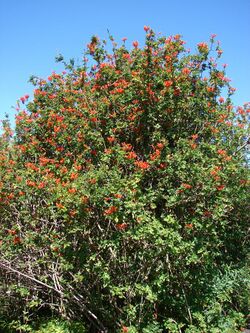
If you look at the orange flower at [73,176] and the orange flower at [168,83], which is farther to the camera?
the orange flower at [168,83]

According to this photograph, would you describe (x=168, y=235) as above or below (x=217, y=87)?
below

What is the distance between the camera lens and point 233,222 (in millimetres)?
6961

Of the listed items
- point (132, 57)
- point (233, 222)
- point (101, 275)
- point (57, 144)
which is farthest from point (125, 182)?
point (233, 222)

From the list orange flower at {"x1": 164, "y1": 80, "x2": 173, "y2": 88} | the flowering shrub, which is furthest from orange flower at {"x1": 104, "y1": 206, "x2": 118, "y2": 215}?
orange flower at {"x1": 164, "y1": 80, "x2": 173, "y2": 88}

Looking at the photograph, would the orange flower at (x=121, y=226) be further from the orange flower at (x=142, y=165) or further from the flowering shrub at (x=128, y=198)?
the orange flower at (x=142, y=165)

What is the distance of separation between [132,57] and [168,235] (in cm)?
315

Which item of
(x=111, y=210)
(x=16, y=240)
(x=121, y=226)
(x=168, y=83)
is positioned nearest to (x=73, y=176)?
(x=111, y=210)

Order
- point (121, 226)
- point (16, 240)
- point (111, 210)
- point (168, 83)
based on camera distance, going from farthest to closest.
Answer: point (168, 83) < point (16, 240) < point (121, 226) < point (111, 210)

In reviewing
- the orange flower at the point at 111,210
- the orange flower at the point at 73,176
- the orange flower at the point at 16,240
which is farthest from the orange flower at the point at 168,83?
the orange flower at the point at 16,240

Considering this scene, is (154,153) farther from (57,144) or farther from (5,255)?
(5,255)

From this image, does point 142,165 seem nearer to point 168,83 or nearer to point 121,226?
point 121,226

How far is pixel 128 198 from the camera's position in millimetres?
4250

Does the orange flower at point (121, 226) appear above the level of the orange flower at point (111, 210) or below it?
below

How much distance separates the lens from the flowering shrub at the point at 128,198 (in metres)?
4.47
